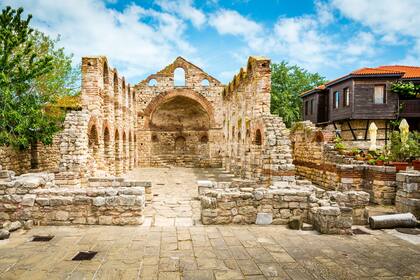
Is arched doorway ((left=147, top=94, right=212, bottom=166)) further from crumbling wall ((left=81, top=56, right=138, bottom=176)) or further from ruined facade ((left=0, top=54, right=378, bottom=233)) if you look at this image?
crumbling wall ((left=81, top=56, right=138, bottom=176))

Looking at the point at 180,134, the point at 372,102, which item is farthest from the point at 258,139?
the point at 372,102

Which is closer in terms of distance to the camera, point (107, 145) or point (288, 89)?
point (107, 145)

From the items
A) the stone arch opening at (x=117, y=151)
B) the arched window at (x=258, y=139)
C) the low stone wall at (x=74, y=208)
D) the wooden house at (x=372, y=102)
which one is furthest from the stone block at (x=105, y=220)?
the wooden house at (x=372, y=102)

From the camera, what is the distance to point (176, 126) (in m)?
24.2

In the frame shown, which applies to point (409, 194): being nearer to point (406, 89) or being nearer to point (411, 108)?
point (406, 89)

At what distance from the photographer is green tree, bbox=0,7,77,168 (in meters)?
11.7

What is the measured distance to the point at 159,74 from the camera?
2288cm

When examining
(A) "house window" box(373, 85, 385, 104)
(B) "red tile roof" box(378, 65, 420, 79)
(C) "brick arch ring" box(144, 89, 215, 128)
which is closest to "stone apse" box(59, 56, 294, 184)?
(C) "brick arch ring" box(144, 89, 215, 128)

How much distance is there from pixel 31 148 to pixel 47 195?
37.3ft

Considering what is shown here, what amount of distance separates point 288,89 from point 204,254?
32068mm

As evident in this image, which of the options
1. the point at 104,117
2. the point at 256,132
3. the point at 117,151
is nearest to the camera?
the point at 256,132

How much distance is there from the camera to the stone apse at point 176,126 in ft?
35.9

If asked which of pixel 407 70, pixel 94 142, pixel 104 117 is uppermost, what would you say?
pixel 407 70

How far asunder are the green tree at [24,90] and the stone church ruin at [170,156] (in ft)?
4.07
